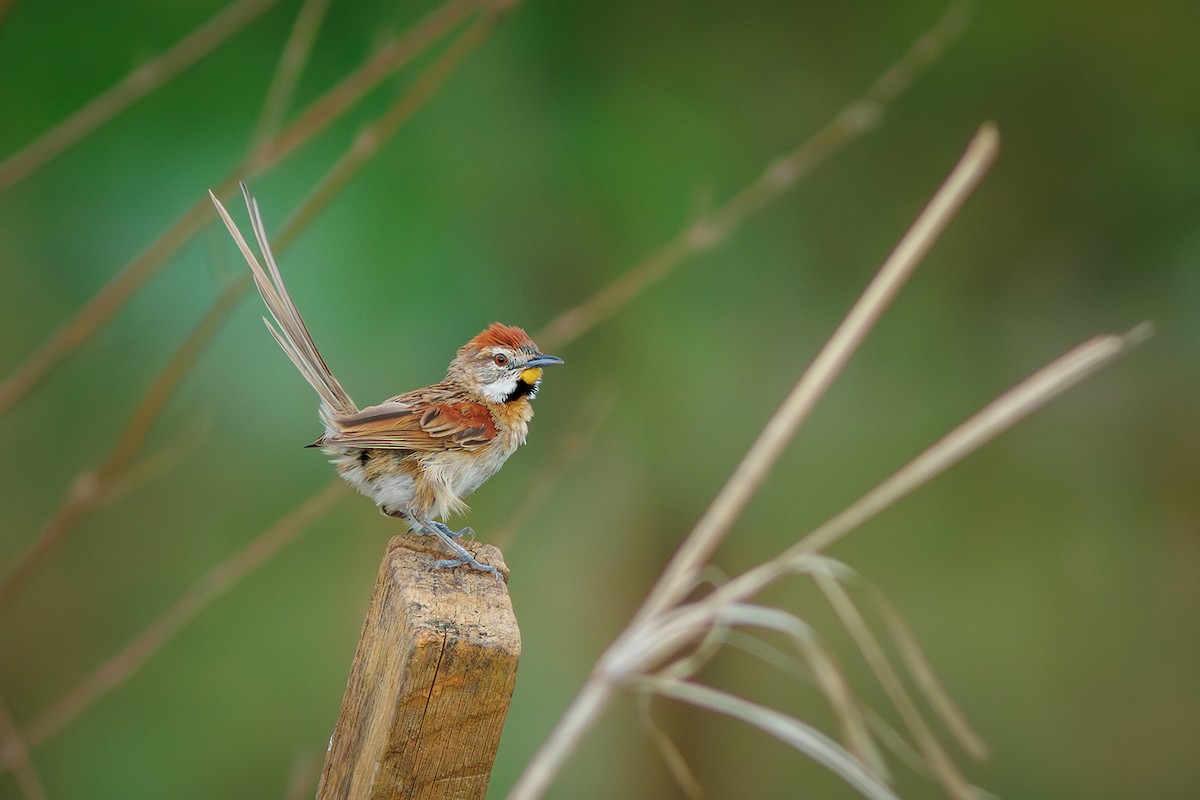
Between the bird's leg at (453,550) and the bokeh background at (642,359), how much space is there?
8.33ft

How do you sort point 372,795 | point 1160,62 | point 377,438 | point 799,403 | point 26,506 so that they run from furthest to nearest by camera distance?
point 1160,62 < point 26,506 < point 377,438 < point 799,403 < point 372,795

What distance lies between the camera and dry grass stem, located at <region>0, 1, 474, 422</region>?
2.25 m

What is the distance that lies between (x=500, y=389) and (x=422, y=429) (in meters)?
0.40

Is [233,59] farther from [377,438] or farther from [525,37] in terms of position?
[377,438]

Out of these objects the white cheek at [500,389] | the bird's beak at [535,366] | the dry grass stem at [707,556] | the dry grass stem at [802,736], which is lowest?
the dry grass stem at [802,736]

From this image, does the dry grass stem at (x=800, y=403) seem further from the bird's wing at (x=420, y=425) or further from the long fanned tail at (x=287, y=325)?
the long fanned tail at (x=287, y=325)

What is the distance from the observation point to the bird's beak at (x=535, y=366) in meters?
3.15

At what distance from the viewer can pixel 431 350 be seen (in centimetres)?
568

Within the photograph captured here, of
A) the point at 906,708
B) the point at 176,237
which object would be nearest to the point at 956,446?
the point at 906,708

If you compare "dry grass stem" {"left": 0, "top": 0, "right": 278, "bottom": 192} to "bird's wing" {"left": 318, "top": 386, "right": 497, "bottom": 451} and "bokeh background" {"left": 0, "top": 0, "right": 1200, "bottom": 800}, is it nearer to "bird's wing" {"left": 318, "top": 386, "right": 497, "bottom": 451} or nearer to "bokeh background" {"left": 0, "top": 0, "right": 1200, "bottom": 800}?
"bird's wing" {"left": 318, "top": 386, "right": 497, "bottom": 451}

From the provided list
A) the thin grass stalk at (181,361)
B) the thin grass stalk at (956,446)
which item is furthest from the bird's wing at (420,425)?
the thin grass stalk at (956,446)

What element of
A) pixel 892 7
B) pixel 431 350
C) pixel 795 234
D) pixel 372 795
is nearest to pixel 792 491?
pixel 795 234

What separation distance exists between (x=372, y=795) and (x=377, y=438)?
1056 millimetres

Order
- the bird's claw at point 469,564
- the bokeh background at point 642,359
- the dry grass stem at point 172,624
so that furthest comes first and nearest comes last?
the bokeh background at point 642,359 < the dry grass stem at point 172,624 < the bird's claw at point 469,564
